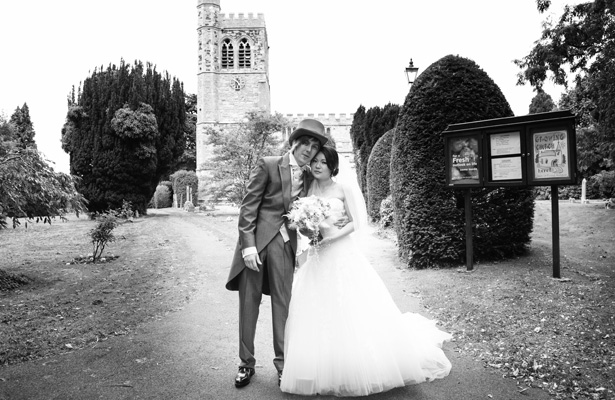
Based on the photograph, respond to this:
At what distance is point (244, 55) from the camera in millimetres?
44938

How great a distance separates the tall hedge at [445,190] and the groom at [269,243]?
14.8 ft

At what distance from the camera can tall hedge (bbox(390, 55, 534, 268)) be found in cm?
750

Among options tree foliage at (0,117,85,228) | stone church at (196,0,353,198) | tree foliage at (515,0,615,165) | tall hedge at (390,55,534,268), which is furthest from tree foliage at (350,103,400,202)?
stone church at (196,0,353,198)

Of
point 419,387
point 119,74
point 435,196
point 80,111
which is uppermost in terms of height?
point 119,74

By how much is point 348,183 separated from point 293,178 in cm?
49

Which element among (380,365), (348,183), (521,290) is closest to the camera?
(380,365)

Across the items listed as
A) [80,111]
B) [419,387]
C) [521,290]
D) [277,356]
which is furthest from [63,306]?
[80,111]

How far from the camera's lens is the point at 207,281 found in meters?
8.01

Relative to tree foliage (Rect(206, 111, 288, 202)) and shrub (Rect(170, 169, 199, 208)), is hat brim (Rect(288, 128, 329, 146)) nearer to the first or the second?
tree foliage (Rect(206, 111, 288, 202))

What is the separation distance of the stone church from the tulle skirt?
40.9m

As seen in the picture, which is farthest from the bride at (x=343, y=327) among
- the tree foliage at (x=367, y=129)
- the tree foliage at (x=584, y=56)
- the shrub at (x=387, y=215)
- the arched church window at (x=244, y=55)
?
the arched church window at (x=244, y=55)

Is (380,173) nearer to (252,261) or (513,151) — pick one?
(513,151)

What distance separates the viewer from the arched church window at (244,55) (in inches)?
1769

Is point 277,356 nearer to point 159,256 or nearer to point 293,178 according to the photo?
point 293,178
